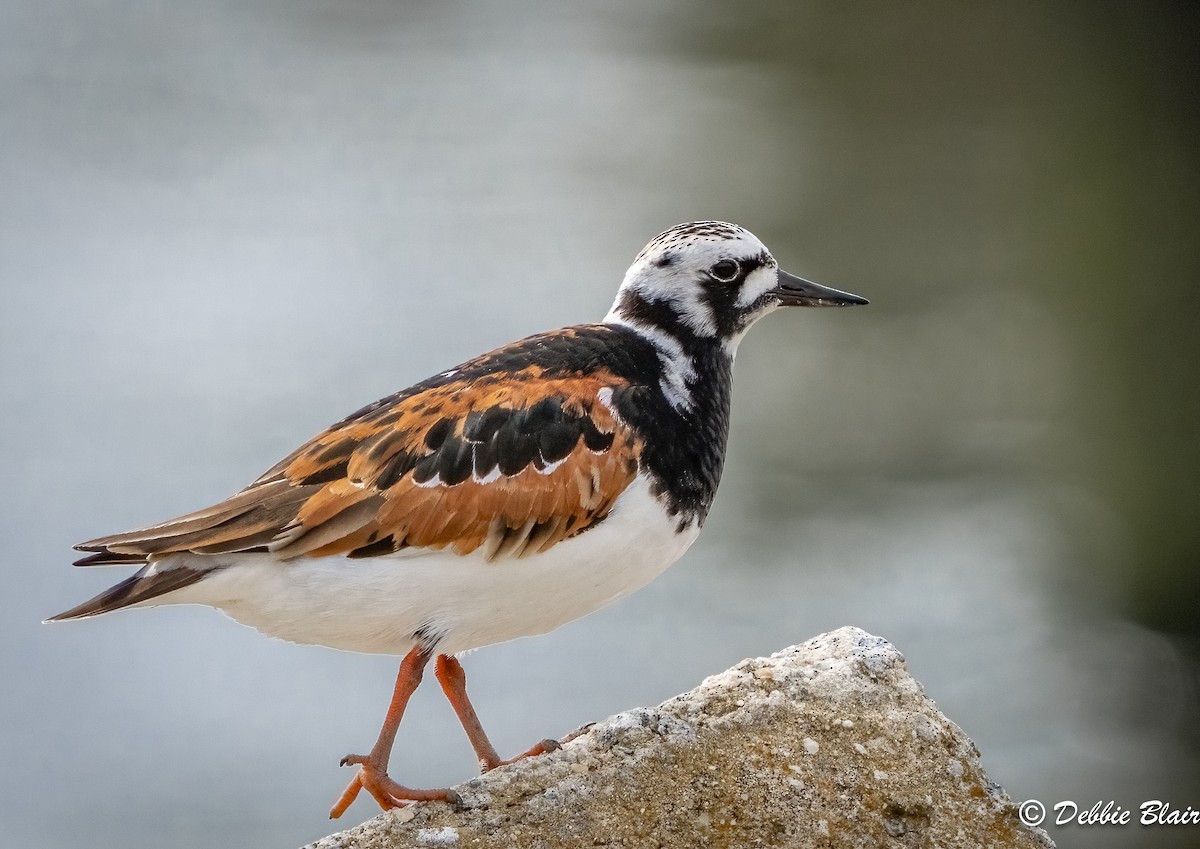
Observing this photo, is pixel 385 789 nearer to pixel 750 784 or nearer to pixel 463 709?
pixel 463 709

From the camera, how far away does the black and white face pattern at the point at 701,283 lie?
4105 mm

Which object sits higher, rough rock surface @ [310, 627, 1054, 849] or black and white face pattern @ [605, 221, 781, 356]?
black and white face pattern @ [605, 221, 781, 356]

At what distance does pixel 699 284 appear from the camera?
13.5 ft

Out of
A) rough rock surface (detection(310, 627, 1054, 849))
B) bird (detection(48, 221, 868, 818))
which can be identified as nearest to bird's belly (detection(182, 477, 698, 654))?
bird (detection(48, 221, 868, 818))

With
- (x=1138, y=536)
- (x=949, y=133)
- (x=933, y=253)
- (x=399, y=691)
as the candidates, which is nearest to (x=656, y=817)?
(x=399, y=691)

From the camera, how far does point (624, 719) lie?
12.2ft

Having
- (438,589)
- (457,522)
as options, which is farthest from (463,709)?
(457,522)

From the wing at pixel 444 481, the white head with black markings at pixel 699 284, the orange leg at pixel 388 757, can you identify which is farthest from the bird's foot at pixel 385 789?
the white head with black markings at pixel 699 284

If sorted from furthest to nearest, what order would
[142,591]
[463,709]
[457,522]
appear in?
1. [463,709]
2. [457,522]
3. [142,591]

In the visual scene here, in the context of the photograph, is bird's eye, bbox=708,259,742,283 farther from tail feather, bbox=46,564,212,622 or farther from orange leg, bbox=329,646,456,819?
tail feather, bbox=46,564,212,622

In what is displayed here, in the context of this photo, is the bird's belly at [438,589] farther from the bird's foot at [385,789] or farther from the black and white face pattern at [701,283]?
the black and white face pattern at [701,283]

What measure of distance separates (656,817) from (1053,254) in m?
10.7

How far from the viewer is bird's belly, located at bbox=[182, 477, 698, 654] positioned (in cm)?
357

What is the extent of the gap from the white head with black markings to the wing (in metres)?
0.37
